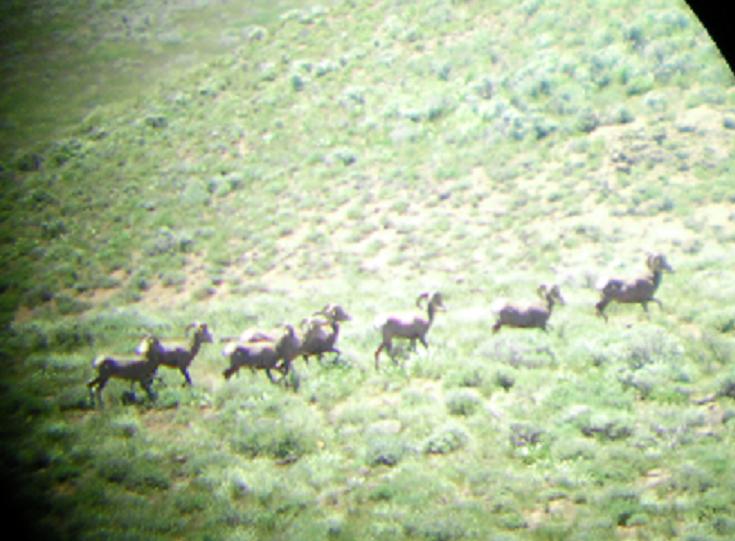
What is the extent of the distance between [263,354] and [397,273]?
9732mm

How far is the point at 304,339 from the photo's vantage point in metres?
14.0

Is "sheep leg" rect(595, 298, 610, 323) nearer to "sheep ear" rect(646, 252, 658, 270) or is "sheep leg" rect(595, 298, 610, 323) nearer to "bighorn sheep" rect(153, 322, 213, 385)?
"sheep ear" rect(646, 252, 658, 270)

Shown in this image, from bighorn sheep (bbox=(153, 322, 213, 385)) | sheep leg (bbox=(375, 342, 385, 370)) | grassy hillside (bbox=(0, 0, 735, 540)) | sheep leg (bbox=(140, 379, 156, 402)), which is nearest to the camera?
grassy hillside (bbox=(0, 0, 735, 540))

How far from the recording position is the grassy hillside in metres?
9.64

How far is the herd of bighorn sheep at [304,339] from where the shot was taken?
1294 centimetres

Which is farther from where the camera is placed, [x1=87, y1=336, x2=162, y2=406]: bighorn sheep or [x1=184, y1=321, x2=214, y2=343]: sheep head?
[x1=184, y1=321, x2=214, y2=343]: sheep head

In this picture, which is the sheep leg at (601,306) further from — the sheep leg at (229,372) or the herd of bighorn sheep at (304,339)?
the sheep leg at (229,372)


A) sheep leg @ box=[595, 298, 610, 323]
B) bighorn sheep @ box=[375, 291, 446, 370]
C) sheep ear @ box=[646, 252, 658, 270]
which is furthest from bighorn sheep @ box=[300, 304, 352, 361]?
sheep ear @ box=[646, 252, 658, 270]

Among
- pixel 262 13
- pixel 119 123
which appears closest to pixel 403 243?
pixel 119 123

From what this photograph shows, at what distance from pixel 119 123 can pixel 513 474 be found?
119 ft

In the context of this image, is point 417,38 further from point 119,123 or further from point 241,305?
point 241,305

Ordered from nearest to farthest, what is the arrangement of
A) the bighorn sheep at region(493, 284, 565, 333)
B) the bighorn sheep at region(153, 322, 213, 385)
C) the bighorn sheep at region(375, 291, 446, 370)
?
1. the bighorn sheep at region(153, 322, 213, 385)
2. the bighorn sheep at region(375, 291, 446, 370)
3. the bighorn sheep at region(493, 284, 565, 333)

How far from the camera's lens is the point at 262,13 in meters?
52.8

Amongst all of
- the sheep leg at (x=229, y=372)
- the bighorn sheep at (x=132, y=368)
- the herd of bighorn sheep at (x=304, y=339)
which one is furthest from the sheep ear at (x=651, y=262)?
the bighorn sheep at (x=132, y=368)
